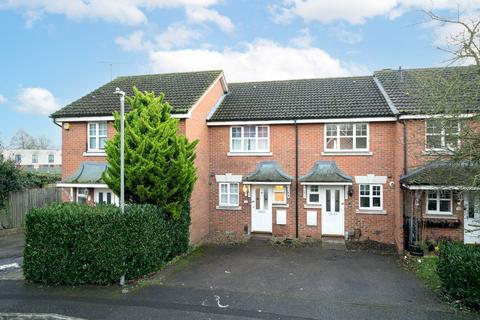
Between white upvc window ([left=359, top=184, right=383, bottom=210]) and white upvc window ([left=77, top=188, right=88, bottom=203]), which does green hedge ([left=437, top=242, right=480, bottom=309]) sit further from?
white upvc window ([left=77, top=188, right=88, bottom=203])

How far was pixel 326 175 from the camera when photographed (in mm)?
14414

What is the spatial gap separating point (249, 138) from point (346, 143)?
14.0 feet

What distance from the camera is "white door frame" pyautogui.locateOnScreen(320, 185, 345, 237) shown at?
14.6m

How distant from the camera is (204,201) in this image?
15203 millimetres

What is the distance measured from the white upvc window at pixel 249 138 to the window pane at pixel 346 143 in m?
3.22

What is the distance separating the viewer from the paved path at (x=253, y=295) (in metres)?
7.48

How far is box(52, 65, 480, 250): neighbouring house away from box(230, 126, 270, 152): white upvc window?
46 millimetres

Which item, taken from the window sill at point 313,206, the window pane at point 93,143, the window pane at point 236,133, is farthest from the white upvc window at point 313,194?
the window pane at point 93,143

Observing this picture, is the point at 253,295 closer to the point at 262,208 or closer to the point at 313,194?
the point at 262,208

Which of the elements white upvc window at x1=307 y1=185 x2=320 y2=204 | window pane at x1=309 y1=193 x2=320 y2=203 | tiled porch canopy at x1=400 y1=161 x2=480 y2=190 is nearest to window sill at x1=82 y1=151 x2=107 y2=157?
white upvc window at x1=307 y1=185 x2=320 y2=204

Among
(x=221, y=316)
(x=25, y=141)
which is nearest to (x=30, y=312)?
(x=221, y=316)

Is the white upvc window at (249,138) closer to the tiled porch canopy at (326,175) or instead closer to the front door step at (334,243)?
the tiled porch canopy at (326,175)

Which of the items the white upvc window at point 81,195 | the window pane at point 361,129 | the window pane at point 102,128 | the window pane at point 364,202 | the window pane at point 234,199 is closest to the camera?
the window pane at point 364,202

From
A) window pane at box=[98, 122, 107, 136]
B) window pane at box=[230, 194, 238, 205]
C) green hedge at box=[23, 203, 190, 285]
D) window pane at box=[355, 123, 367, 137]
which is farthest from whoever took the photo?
window pane at box=[230, 194, 238, 205]
